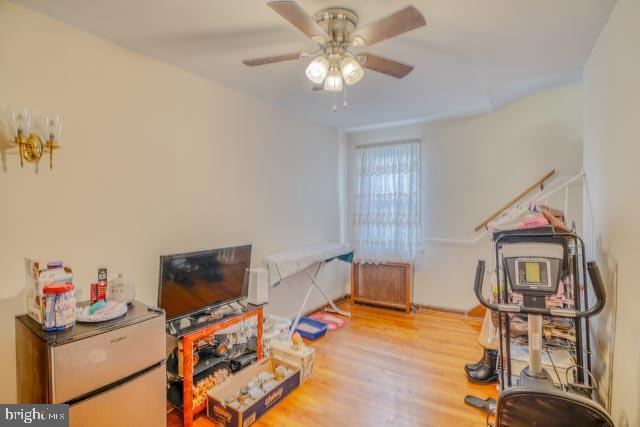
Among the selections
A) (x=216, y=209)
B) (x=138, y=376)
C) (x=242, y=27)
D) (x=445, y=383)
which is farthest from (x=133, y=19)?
(x=445, y=383)

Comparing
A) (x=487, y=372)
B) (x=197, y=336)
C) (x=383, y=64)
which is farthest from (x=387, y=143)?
(x=197, y=336)

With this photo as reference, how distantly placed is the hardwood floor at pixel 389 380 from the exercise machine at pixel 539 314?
52 cm

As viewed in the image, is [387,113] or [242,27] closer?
[242,27]

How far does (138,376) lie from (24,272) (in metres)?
0.84

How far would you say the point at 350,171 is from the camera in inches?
186

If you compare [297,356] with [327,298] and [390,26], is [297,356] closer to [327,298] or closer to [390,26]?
[327,298]

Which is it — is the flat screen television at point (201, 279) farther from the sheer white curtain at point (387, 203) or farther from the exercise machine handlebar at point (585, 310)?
the sheer white curtain at point (387, 203)

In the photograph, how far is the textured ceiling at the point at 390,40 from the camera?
1.71 metres

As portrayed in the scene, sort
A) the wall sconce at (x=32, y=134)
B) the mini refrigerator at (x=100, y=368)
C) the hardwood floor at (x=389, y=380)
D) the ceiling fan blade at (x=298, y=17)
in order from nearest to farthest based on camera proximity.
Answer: the ceiling fan blade at (x=298, y=17) < the mini refrigerator at (x=100, y=368) < the wall sconce at (x=32, y=134) < the hardwood floor at (x=389, y=380)

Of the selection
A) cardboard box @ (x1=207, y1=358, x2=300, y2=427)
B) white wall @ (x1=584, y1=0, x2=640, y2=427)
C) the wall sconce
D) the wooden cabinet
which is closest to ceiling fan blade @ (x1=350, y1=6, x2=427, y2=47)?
white wall @ (x1=584, y1=0, x2=640, y2=427)

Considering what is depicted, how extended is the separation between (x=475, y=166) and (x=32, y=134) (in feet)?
13.3

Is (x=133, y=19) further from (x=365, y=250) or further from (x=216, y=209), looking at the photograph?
(x=365, y=250)

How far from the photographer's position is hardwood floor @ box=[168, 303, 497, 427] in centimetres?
213

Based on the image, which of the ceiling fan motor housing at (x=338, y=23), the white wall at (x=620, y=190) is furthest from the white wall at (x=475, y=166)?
the ceiling fan motor housing at (x=338, y=23)
